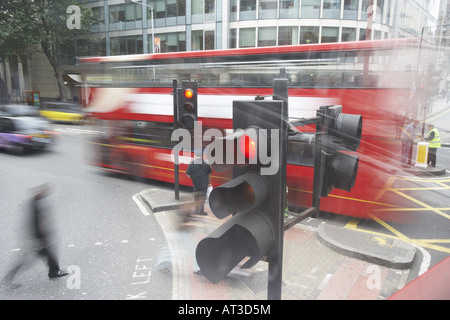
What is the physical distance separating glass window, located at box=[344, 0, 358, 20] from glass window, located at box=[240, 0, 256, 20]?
4.09 feet

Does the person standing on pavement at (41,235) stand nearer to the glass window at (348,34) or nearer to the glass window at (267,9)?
the glass window at (267,9)

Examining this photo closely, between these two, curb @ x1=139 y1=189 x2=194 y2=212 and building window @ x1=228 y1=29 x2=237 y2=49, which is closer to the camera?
building window @ x1=228 y1=29 x2=237 y2=49

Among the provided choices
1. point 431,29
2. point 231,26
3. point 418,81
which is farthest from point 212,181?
point 431,29

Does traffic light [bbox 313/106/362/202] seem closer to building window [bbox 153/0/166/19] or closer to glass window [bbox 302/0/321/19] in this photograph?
glass window [bbox 302/0/321/19]

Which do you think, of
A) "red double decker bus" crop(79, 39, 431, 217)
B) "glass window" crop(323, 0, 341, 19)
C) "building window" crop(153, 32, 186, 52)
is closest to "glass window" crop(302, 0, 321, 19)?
"glass window" crop(323, 0, 341, 19)

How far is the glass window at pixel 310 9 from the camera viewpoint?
3.97 meters

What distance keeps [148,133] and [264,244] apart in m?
7.27

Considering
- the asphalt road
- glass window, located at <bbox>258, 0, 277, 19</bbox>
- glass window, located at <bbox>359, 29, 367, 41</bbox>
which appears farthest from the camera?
glass window, located at <bbox>359, 29, 367, 41</bbox>

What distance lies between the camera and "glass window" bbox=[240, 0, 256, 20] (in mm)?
4623

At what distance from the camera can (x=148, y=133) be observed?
842cm

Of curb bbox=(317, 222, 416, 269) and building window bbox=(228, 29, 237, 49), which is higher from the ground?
building window bbox=(228, 29, 237, 49)

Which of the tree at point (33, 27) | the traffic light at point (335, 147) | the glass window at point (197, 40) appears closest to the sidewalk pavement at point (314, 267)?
the traffic light at point (335, 147)
